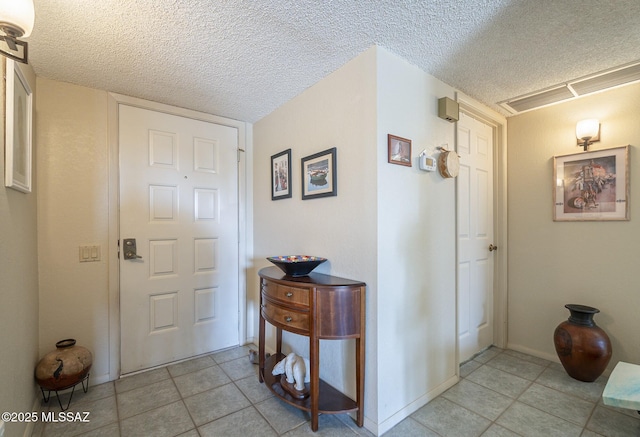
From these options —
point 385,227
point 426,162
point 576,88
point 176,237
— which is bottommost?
point 176,237

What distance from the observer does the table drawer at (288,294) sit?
1.60 meters

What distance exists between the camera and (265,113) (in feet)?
8.68

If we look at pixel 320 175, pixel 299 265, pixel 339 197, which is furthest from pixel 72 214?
pixel 339 197

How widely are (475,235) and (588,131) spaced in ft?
3.75

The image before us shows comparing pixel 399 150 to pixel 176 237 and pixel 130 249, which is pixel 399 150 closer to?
pixel 176 237

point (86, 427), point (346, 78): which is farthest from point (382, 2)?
point (86, 427)

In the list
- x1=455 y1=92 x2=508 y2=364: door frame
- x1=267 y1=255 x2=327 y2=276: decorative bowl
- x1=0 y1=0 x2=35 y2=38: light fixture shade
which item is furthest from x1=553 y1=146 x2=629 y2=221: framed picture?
x1=0 y1=0 x2=35 y2=38: light fixture shade

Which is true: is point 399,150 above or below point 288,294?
above

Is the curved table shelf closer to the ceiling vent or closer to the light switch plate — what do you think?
the light switch plate

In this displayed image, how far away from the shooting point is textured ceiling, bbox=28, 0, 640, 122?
4.42 feet

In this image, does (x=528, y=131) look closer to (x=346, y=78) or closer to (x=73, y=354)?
(x=346, y=78)

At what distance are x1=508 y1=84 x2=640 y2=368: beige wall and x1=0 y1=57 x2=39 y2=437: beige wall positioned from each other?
360cm

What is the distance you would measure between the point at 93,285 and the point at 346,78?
242cm

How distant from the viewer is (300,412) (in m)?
1.78
